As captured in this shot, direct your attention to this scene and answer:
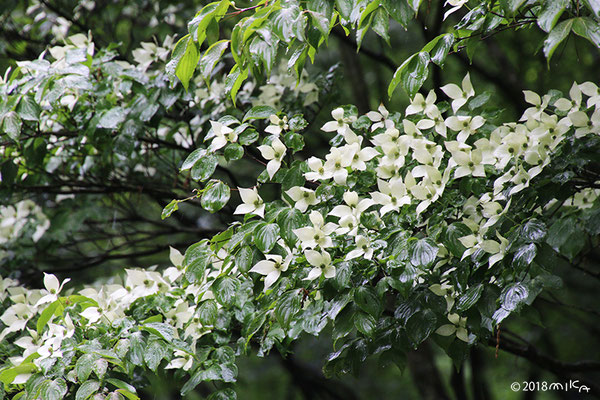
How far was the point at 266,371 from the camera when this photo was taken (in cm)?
647

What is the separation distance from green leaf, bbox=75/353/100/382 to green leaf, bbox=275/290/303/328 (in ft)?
1.85

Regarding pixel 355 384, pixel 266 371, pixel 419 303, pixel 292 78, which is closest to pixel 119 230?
pixel 292 78

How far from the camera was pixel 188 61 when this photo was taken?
1528mm

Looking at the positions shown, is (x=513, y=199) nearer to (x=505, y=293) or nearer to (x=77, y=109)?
(x=505, y=293)

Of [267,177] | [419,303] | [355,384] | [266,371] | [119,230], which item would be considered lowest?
[355,384]

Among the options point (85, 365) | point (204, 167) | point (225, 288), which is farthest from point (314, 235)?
point (85, 365)

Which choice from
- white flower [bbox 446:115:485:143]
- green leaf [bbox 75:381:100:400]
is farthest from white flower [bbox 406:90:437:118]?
green leaf [bbox 75:381:100:400]

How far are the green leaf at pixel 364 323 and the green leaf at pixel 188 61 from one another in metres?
0.77

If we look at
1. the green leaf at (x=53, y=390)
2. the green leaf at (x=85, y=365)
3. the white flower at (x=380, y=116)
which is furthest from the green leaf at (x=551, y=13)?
the green leaf at (x=53, y=390)

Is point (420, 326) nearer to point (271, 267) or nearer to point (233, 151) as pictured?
point (271, 267)

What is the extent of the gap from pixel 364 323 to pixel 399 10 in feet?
2.71

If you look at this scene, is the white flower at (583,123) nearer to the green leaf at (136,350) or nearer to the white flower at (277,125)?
the white flower at (277,125)

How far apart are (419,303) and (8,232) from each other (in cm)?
231

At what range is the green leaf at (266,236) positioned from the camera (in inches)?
63.8
